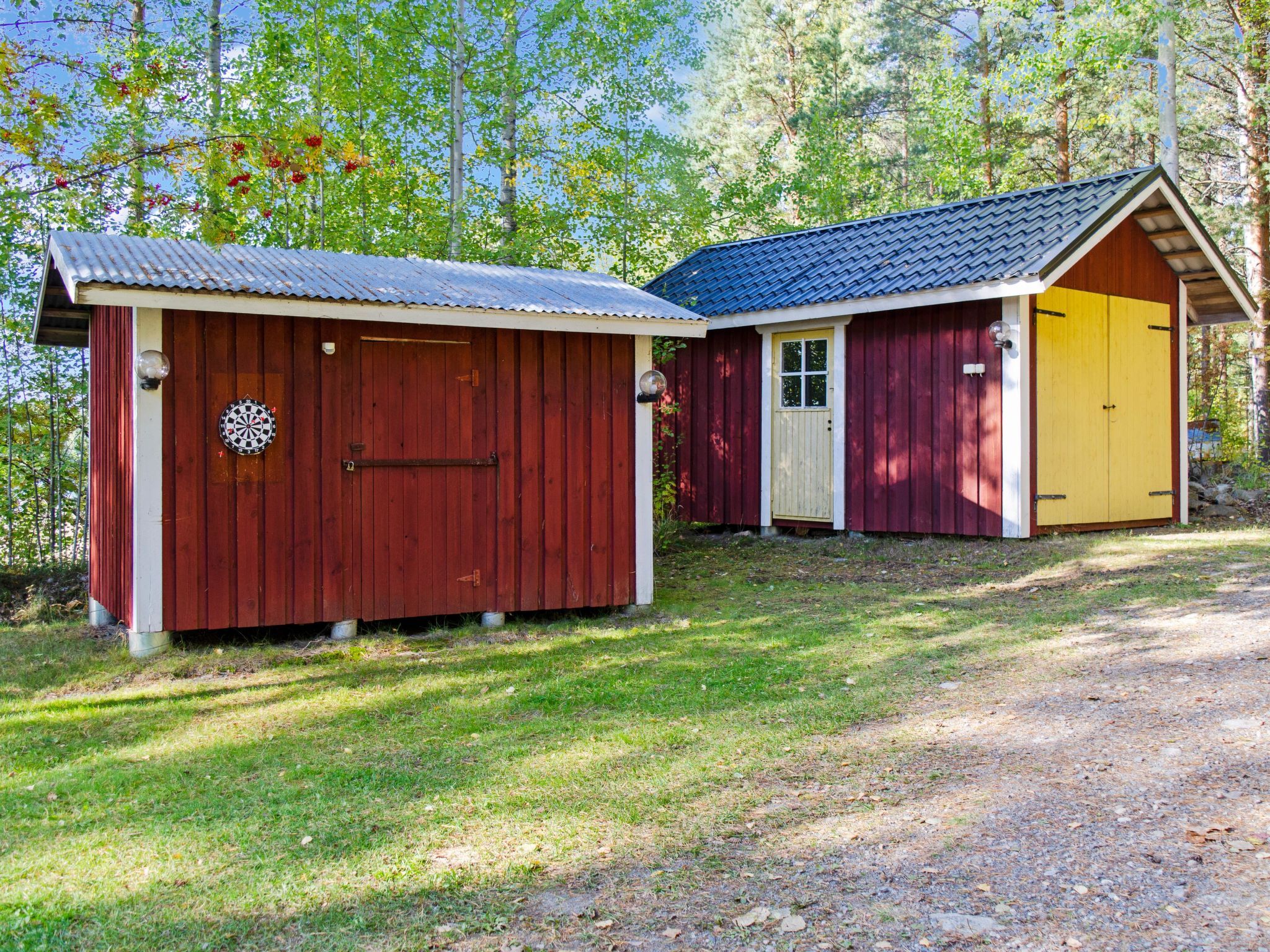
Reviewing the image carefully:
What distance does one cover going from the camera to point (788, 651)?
19.2 ft

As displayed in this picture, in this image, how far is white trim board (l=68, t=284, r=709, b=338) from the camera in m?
5.63

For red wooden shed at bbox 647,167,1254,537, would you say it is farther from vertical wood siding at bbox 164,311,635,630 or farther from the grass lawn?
vertical wood siding at bbox 164,311,635,630

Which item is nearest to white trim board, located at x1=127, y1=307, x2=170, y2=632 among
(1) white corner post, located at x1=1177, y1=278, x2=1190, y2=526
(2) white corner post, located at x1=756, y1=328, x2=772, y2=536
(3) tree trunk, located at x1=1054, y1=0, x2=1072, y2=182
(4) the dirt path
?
(4) the dirt path

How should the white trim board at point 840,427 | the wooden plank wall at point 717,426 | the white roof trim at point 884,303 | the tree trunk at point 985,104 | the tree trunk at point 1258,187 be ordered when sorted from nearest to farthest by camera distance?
1. the white roof trim at point 884,303
2. the white trim board at point 840,427
3. the wooden plank wall at point 717,426
4. the tree trunk at point 1258,187
5. the tree trunk at point 985,104

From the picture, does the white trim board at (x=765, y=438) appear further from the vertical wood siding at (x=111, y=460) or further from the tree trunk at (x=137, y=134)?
the vertical wood siding at (x=111, y=460)

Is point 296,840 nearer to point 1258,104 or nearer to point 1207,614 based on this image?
point 1207,614

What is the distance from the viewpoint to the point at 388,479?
661cm

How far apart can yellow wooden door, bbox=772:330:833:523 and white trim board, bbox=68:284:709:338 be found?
3755mm

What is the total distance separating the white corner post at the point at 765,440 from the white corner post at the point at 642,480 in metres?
3.90

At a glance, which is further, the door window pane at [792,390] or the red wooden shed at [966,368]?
the door window pane at [792,390]

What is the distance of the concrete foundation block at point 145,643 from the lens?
5977 millimetres

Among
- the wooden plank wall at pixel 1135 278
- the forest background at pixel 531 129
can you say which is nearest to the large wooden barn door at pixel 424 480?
the forest background at pixel 531 129

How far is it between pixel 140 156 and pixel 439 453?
246 cm

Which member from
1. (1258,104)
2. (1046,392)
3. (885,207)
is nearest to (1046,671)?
(1046,392)
